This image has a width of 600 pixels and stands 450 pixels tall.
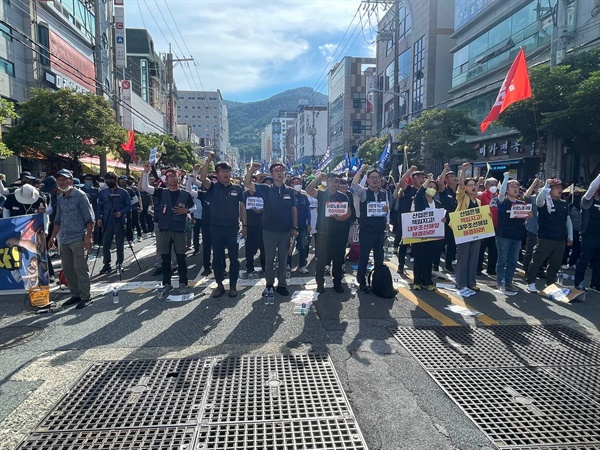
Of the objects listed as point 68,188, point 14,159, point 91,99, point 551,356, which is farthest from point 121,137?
point 551,356

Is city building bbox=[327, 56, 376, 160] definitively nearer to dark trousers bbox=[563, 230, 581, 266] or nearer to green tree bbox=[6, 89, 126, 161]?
green tree bbox=[6, 89, 126, 161]

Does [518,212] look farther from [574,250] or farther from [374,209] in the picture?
[574,250]

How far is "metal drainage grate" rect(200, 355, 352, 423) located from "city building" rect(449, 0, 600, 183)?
704 inches

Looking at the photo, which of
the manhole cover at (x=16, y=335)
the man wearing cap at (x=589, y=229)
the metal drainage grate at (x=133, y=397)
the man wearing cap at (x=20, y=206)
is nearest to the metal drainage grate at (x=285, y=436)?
the metal drainage grate at (x=133, y=397)

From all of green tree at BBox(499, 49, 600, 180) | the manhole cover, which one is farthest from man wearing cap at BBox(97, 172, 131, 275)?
green tree at BBox(499, 49, 600, 180)

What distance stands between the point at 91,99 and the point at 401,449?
22705 millimetres

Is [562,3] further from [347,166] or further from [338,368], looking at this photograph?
[338,368]

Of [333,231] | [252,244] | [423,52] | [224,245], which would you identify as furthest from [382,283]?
[423,52]

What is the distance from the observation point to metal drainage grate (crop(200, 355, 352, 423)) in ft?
11.4

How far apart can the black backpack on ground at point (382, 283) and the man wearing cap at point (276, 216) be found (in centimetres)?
147

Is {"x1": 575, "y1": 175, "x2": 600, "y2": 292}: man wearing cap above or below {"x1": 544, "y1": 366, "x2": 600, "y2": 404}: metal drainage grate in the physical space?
above

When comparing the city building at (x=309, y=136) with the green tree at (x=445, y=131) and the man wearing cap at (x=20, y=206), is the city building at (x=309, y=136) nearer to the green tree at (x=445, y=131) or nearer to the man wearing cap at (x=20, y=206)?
the green tree at (x=445, y=131)

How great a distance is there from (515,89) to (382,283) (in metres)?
6.07

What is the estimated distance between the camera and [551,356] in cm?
467
